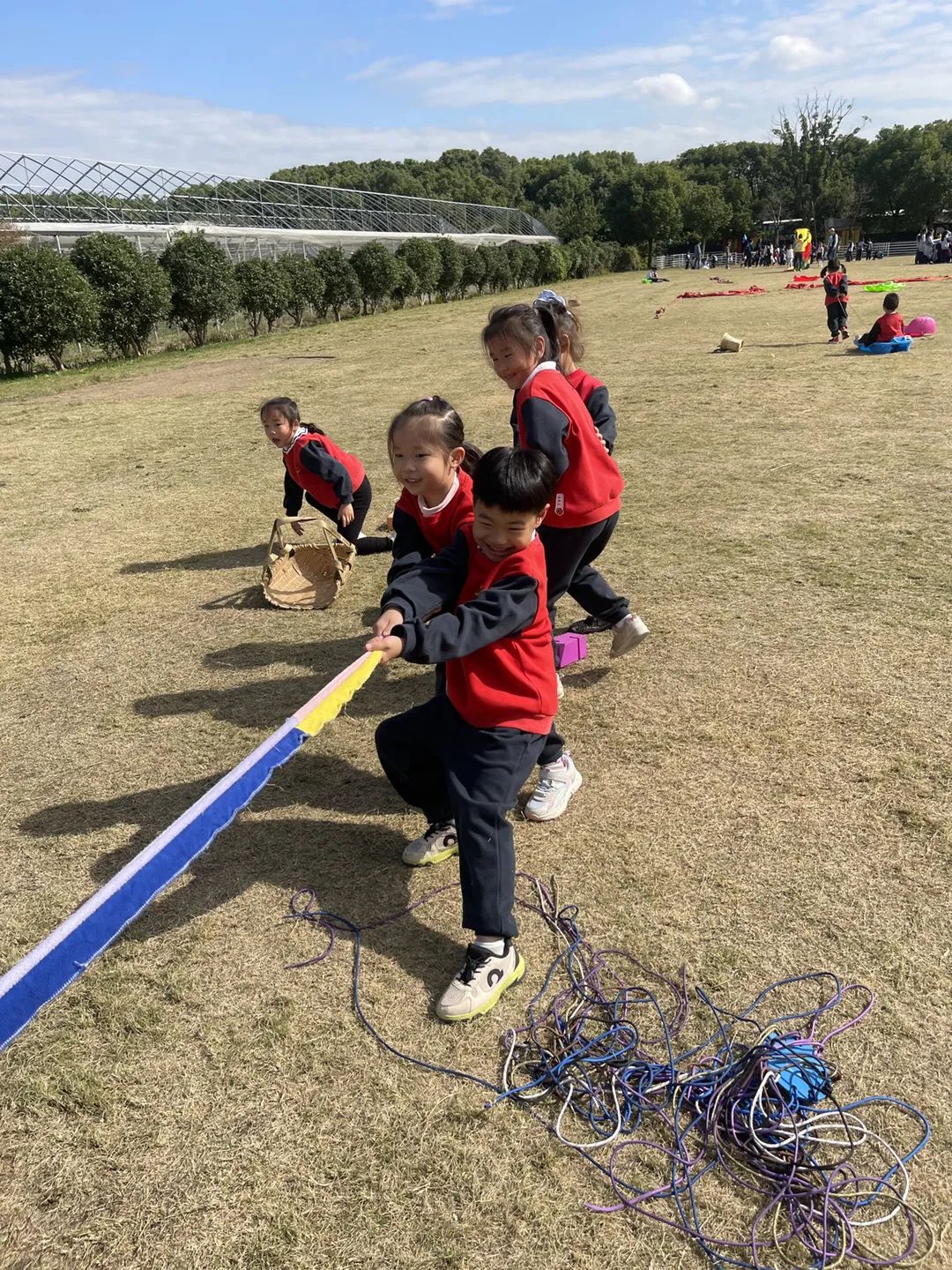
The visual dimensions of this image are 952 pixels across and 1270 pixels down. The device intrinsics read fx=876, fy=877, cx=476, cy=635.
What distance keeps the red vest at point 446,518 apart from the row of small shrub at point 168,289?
1682 cm

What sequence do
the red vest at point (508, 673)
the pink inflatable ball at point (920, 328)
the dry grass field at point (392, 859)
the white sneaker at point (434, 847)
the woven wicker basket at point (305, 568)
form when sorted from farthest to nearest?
the pink inflatable ball at point (920, 328), the woven wicker basket at point (305, 568), the white sneaker at point (434, 847), the red vest at point (508, 673), the dry grass field at point (392, 859)

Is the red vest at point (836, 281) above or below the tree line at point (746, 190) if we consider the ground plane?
below

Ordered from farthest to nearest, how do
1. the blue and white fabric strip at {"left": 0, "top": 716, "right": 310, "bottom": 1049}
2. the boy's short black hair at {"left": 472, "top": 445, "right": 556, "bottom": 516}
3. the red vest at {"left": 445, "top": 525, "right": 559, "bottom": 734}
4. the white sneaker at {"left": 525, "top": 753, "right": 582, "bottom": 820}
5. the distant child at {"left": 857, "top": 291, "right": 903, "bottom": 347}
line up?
the distant child at {"left": 857, "top": 291, "right": 903, "bottom": 347}
the white sneaker at {"left": 525, "top": 753, "right": 582, "bottom": 820}
the red vest at {"left": 445, "top": 525, "right": 559, "bottom": 734}
the boy's short black hair at {"left": 472, "top": 445, "right": 556, "bottom": 516}
the blue and white fabric strip at {"left": 0, "top": 716, "right": 310, "bottom": 1049}

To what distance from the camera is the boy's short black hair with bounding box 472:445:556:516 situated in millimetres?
2457

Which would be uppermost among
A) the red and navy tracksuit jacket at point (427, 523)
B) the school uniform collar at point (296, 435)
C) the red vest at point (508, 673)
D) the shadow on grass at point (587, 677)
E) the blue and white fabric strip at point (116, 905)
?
the school uniform collar at point (296, 435)

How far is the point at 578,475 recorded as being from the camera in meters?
3.84

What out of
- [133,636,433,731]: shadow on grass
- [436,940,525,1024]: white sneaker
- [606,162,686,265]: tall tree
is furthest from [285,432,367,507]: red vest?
[606,162,686,265]: tall tree

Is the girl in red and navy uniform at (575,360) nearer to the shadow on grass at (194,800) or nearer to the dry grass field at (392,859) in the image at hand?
the dry grass field at (392,859)

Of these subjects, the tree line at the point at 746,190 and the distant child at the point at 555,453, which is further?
the tree line at the point at 746,190

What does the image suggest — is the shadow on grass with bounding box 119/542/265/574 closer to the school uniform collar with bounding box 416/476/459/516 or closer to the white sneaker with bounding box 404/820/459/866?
the school uniform collar with bounding box 416/476/459/516

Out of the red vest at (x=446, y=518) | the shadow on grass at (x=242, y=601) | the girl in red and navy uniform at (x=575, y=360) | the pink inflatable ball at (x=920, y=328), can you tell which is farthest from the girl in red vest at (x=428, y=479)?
the pink inflatable ball at (x=920, y=328)

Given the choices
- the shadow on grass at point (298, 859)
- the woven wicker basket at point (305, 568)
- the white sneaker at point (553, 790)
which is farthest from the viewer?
the woven wicker basket at point (305, 568)

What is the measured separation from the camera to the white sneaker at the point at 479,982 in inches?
98.6

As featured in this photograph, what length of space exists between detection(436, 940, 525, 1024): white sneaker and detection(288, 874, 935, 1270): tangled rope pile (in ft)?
0.34
